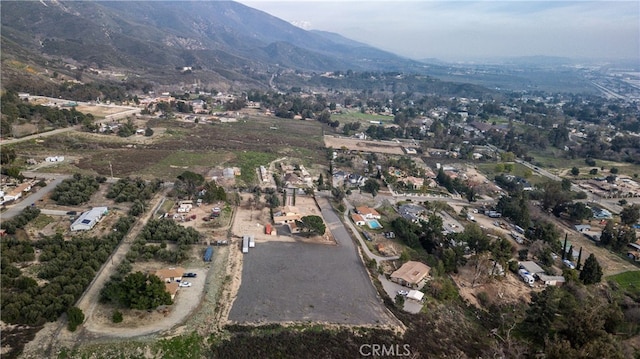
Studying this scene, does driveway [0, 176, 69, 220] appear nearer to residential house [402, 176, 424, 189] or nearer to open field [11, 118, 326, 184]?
open field [11, 118, 326, 184]

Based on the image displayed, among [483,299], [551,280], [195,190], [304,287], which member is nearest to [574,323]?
[483,299]

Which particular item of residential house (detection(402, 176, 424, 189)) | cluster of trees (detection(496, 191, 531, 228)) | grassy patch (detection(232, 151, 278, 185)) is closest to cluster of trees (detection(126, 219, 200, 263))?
grassy patch (detection(232, 151, 278, 185))

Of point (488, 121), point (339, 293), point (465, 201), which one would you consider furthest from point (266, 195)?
point (488, 121)

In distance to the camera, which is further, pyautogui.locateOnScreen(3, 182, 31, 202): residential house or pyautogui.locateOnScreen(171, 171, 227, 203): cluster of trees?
pyautogui.locateOnScreen(171, 171, 227, 203): cluster of trees

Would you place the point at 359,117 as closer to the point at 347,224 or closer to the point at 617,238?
the point at 347,224

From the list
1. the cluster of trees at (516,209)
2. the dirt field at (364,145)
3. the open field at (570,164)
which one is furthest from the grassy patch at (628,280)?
the dirt field at (364,145)

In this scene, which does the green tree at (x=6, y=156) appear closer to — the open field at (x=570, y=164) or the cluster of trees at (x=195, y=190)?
the cluster of trees at (x=195, y=190)
